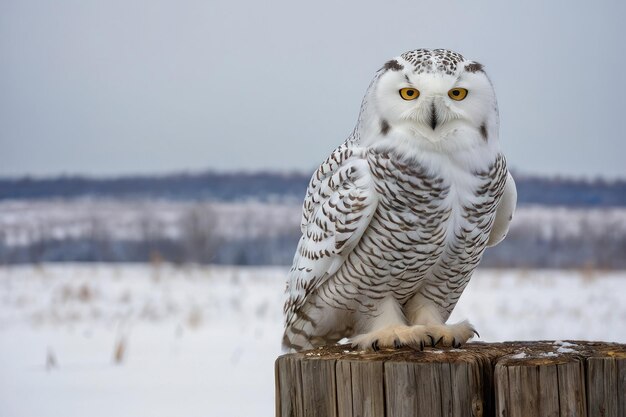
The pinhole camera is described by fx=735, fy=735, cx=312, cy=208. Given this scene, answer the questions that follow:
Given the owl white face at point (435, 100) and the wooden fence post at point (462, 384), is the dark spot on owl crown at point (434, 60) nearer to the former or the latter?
the owl white face at point (435, 100)

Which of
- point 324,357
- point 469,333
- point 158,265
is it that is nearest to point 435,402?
point 324,357

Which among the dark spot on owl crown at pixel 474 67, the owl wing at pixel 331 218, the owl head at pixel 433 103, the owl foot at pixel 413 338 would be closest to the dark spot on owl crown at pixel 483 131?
the owl head at pixel 433 103

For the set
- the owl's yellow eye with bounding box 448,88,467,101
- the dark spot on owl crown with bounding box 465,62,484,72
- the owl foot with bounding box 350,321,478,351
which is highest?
the dark spot on owl crown with bounding box 465,62,484,72

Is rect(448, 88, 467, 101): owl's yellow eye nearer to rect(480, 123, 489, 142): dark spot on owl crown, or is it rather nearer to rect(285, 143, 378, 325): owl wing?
rect(480, 123, 489, 142): dark spot on owl crown

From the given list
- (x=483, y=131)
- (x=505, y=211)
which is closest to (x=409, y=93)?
(x=483, y=131)

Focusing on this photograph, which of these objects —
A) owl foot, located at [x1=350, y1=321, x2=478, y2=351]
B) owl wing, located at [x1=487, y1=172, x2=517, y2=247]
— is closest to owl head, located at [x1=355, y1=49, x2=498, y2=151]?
owl wing, located at [x1=487, y1=172, x2=517, y2=247]

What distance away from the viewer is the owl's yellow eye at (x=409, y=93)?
1.36 meters

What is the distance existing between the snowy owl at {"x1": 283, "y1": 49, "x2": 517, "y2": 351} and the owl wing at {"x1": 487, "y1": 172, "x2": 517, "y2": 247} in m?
0.07

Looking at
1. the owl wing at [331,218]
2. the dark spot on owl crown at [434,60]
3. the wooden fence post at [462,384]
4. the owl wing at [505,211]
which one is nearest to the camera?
the wooden fence post at [462,384]

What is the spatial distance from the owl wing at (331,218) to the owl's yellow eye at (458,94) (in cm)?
21

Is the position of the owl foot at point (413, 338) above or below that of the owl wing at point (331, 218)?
below

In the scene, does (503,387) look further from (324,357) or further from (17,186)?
(17,186)

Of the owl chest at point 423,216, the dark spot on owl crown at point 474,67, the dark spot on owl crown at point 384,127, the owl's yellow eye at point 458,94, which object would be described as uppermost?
the dark spot on owl crown at point 474,67

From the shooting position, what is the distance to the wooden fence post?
45.2 inches
